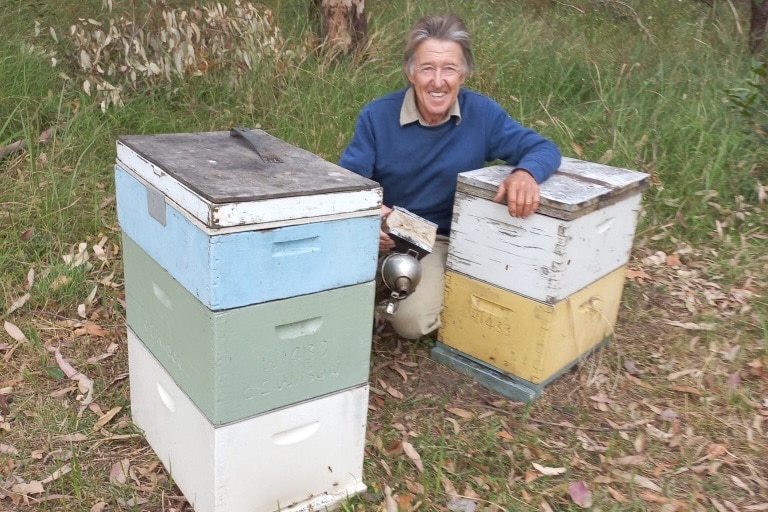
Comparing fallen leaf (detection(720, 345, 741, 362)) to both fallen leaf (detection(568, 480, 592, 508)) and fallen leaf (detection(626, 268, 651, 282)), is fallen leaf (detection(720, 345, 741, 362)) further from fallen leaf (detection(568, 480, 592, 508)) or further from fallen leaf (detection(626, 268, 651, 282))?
fallen leaf (detection(568, 480, 592, 508))

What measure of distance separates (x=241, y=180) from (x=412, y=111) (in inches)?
42.2

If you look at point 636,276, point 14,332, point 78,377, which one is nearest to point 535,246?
point 636,276

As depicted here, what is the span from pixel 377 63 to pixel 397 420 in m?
2.77

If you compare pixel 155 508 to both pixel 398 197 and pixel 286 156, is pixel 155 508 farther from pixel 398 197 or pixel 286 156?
pixel 398 197

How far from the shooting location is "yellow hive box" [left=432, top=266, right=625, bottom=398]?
248cm

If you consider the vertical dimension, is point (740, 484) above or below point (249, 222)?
below

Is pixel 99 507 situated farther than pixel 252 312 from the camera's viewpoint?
Yes

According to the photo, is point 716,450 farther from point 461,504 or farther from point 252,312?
point 252,312

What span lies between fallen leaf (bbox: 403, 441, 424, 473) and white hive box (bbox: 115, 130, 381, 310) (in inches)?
27.7

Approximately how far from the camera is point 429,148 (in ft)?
8.79

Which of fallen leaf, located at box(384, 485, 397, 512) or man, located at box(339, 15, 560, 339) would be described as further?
man, located at box(339, 15, 560, 339)

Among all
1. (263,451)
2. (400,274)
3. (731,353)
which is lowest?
(731,353)

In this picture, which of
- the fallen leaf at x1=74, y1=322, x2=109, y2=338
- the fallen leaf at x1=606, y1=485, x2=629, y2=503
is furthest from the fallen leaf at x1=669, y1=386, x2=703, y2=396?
the fallen leaf at x1=74, y1=322, x2=109, y2=338

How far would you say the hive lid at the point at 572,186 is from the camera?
2309 mm
